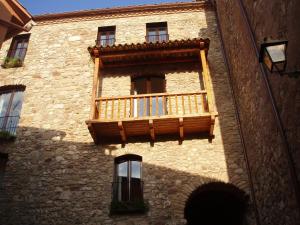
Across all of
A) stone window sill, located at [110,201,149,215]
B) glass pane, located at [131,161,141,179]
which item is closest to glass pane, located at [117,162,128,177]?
glass pane, located at [131,161,141,179]

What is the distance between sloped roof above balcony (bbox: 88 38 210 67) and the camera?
10.6m

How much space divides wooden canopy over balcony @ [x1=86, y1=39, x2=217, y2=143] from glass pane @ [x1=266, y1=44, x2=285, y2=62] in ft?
15.4

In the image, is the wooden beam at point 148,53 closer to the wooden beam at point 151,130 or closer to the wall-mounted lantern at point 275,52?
the wooden beam at point 151,130

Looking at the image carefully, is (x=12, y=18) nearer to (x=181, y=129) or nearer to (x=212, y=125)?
(x=181, y=129)

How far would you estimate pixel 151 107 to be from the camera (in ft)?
31.2

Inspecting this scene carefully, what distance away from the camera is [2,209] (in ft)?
29.5

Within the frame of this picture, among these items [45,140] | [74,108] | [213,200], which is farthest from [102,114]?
[213,200]

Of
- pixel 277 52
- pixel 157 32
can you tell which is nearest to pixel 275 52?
pixel 277 52

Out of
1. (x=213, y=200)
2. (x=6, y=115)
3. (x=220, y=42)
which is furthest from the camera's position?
(x=220, y=42)

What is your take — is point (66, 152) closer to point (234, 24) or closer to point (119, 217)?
Answer: point (119, 217)

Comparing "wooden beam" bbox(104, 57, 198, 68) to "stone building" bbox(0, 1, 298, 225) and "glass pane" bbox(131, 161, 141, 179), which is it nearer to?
"stone building" bbox(0, 1, 298, 225)

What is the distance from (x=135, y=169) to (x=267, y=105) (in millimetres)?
4412

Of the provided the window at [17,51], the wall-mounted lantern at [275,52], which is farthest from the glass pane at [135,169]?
the window at [17,51]

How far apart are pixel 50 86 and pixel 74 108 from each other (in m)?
1.46
